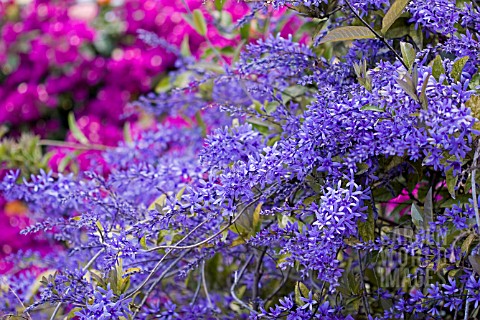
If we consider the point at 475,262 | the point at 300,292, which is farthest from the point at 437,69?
the point at 300,292

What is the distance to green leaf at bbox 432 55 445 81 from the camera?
87 cm

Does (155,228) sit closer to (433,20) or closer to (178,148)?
(433,20)

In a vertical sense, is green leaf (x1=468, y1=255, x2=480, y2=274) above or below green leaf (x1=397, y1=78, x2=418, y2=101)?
below

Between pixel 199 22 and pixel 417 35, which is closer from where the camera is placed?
pixel 417 35

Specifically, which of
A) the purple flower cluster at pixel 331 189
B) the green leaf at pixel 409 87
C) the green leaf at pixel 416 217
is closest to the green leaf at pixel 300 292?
the purple flower cluster at pixel 331 189

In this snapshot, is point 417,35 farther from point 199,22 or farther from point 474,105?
point 199,22

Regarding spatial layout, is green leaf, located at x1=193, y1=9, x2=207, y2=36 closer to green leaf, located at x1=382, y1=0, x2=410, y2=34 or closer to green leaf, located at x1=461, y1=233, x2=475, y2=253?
green leaf, located at x1=382, y1=0, x2=410, y2=34

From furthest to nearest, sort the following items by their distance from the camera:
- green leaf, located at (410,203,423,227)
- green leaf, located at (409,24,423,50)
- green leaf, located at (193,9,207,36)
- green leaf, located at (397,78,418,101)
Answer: green leaf, located at (193,9,207,36) < green leaf, located at (409,24,423,50) < green leaf, located at (410,203,423,227) < green leaf, located at (397,78,418,101)

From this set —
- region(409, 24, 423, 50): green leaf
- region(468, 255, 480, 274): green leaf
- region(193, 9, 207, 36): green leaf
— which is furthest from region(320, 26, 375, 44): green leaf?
region(193, 9, 207, 36): green leaf

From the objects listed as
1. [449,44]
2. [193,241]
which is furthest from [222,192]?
[449,44]

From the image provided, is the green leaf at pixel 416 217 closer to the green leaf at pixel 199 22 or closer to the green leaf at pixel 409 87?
the green leaf at pixel 409 87

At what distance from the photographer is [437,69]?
34.3 inches

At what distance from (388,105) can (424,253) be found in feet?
0.65

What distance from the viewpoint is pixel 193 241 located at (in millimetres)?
1105
